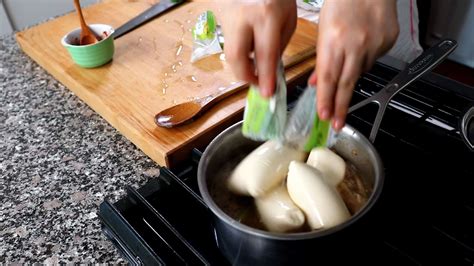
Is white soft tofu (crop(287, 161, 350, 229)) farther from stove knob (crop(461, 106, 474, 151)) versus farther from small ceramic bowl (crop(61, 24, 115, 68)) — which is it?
small ceramic bowl (crop(61, 24, 115, 68))

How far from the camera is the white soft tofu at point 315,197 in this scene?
46 centimetres

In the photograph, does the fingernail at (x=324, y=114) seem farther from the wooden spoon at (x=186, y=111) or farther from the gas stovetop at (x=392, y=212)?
the wooden spoon at (x=186, y=111)

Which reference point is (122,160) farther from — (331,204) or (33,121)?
(331,204)

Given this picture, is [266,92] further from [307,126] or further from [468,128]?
[468,128]

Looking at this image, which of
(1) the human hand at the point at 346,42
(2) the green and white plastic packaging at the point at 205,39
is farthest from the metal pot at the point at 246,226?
(2) the green and white plastic packaging at the point at 205,39

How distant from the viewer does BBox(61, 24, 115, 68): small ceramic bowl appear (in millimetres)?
865

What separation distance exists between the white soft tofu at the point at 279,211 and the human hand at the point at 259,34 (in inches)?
4.7

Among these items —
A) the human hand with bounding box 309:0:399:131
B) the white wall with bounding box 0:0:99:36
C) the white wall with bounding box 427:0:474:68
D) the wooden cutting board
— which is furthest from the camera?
the white wall with bounding box 0:0:99:36

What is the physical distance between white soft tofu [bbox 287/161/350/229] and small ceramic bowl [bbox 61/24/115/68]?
1.74 feet

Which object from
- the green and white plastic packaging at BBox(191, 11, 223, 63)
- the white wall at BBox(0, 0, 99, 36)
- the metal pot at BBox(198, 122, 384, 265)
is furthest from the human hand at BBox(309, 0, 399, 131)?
the white wall at BBox(0, 0, 99, 36)

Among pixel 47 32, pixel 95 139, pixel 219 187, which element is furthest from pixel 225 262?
pixel 47 32

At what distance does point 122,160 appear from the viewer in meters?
0.71

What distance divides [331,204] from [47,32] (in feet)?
2.74

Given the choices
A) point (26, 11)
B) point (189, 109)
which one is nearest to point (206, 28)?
point (189, 109)
